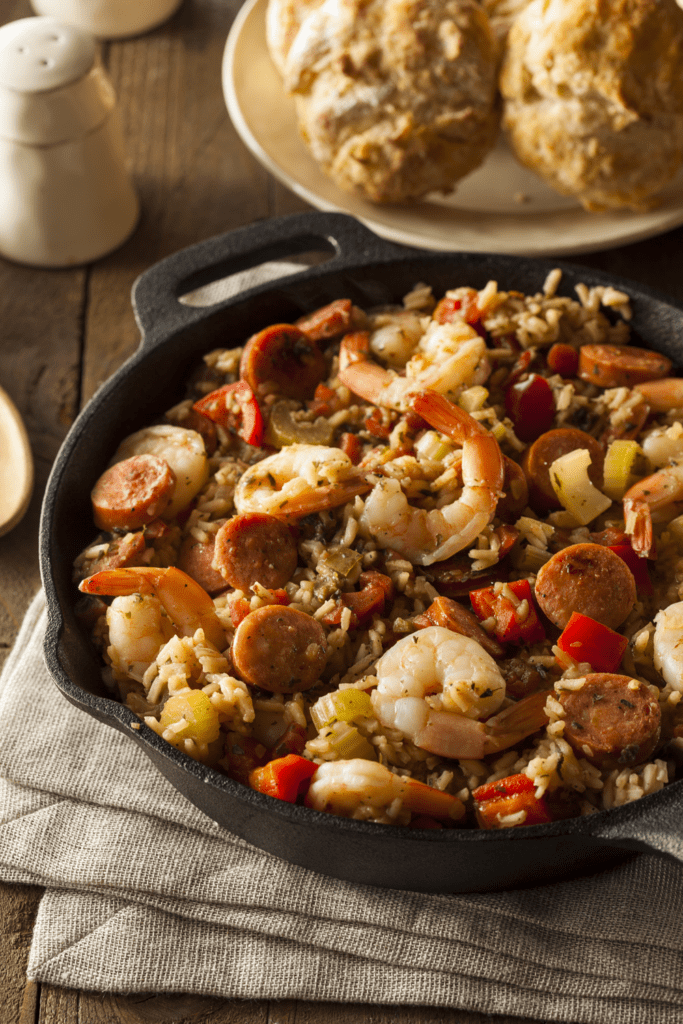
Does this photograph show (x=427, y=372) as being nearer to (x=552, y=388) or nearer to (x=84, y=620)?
(x=552, y=388)

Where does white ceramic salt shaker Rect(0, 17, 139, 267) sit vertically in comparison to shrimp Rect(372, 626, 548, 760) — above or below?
above

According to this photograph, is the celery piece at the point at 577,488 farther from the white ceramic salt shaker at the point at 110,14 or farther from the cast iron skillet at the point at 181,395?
the white ceramic salt shaker at the point at 110,14

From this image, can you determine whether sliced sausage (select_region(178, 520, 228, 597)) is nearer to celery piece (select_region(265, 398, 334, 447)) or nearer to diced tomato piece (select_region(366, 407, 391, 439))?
celery piece (select_region(265, 398, 334, 447))

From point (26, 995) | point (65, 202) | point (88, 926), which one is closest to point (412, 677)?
point (88, 926)

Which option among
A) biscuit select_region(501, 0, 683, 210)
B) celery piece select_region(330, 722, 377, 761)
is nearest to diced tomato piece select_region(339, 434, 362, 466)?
celery piece select_region(330, 722, 377, 761)

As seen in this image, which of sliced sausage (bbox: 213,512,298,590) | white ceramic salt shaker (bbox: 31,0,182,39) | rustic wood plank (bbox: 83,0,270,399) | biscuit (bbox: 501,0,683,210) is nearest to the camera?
sliced sausage (bbox: 213,512,298,590)
